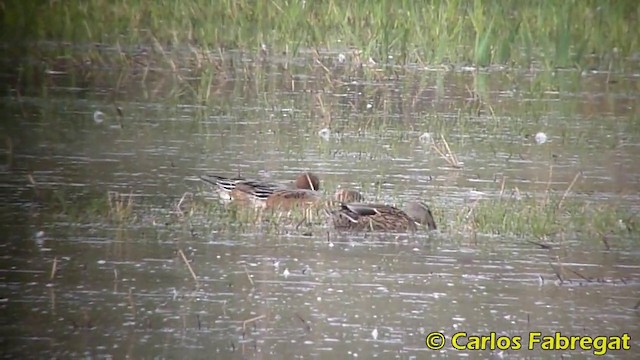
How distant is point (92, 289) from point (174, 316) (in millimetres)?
525

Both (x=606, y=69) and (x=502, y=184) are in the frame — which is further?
(x=606, y=69)

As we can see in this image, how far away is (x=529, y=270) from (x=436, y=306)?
2.70ft

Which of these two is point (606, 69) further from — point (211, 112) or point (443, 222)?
point (443, 222)

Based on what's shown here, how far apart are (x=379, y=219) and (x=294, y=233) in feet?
1.44

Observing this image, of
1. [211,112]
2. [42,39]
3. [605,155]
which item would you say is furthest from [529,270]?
[42,39]

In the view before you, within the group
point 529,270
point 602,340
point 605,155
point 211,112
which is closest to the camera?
point 602,340

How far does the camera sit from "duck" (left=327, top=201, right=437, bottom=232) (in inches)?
304

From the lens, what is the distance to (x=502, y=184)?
8.76 meters

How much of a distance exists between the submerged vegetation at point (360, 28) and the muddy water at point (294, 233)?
1.48 metres

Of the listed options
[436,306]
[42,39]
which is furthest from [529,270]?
[42,39]

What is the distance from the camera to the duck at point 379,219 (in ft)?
25.4

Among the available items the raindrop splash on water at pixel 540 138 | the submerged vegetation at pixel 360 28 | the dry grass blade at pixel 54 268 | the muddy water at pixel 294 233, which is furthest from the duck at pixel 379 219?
the submerged vegetation at pixel 360 28

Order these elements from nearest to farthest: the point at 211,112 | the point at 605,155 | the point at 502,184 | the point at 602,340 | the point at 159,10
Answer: the point at 602,340 < the point at 502,184 < the point at 605,155 < the point at 211,112 < the point at 159,10

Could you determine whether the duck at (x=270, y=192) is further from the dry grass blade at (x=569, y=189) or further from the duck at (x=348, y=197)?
the dry grass blade at (x=569, y=189)
